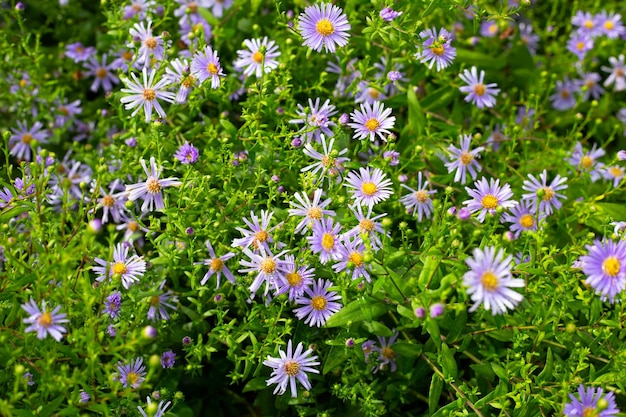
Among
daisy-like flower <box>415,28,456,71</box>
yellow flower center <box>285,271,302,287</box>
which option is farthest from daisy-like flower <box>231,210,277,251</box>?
daisy-like flower <box>415,28,456,71</box>

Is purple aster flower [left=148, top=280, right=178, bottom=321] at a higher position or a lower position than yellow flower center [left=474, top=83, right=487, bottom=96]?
lower

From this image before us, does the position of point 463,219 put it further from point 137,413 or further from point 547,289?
point 137,413

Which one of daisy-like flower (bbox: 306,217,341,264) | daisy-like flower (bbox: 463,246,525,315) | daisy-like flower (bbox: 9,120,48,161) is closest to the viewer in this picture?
daisy-like flower (bbox: 463,246,525,315)

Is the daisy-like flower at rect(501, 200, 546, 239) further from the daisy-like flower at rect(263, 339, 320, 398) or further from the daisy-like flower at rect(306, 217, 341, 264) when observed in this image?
the daisy-like flower at rect(263, 339, 320, 398)

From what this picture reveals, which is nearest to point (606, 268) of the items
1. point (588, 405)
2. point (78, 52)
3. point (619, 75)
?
point (588, 405)

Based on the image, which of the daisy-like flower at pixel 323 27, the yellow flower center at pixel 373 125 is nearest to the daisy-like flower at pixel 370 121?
the yellow flower center at pixel 373 125
